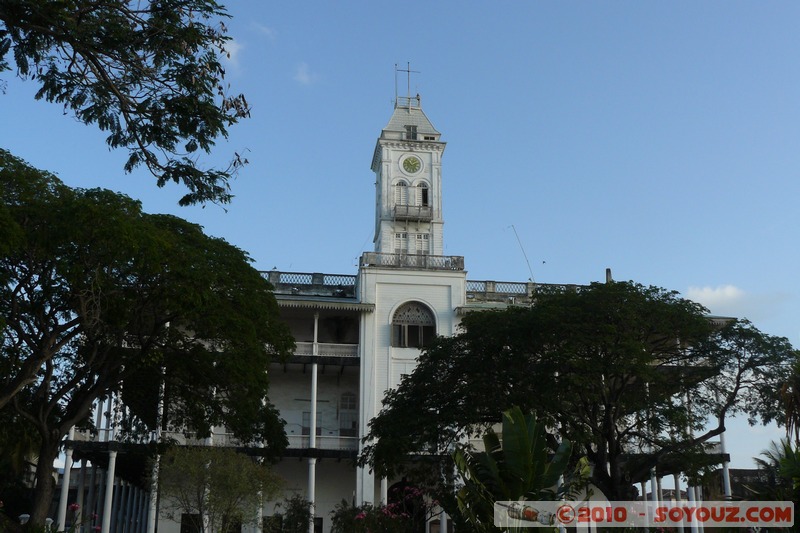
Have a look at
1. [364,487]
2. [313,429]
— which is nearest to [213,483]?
[313,429]

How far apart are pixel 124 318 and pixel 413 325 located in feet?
57.8

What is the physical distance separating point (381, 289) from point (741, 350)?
16.6 m

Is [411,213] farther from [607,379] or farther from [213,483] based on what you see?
[213,483]

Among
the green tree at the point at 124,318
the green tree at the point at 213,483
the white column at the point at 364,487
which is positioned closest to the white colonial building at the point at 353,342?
the white column at the point at 364,487

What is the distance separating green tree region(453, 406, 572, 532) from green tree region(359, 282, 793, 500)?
680 cm

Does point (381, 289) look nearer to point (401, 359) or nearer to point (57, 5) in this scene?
point (401, 359)

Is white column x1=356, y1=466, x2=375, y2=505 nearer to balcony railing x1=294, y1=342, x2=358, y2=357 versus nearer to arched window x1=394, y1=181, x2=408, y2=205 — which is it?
balcony railing x1=294, y1=342, x2=358, y2=357

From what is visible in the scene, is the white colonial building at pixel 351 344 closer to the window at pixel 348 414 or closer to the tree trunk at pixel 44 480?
the window at pixel 348 414

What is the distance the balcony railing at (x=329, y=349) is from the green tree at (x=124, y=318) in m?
9.46

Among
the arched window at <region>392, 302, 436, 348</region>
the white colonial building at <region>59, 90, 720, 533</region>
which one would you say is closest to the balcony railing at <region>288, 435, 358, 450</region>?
the white colonial building at <region>59, 90, 720, 533</region>

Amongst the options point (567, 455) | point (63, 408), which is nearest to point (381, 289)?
point (63, 408)

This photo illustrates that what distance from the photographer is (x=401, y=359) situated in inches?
1414

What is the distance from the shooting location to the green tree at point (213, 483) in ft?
73.2

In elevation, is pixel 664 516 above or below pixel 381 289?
below
